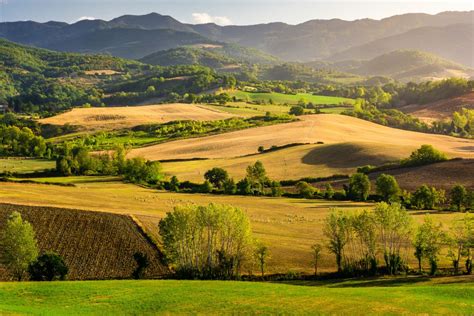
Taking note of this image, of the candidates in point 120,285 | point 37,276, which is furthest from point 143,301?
point 37,276

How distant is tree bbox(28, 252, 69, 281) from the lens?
55031mm

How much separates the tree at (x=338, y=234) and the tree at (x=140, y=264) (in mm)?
22590

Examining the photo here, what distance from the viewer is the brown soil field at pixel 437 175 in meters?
104

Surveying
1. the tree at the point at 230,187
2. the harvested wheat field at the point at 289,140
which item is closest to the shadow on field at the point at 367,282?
the tree at the point at 230,187

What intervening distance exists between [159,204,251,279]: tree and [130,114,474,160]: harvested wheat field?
88588mm

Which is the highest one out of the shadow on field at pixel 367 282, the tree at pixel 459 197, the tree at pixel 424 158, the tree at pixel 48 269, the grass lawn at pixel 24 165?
the tree at pixel 424 158

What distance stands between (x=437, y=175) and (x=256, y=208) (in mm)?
43137

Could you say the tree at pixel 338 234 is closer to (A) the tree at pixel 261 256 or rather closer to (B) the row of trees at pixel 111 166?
(A) the tree at pixel 261 256

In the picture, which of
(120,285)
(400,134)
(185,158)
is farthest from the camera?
(400,134)

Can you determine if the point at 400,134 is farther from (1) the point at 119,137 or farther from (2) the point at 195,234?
(2) the point at 195,234

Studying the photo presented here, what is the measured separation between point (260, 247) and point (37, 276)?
2533cm

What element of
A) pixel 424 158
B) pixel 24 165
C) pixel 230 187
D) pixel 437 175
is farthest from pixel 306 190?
pixel 24 165

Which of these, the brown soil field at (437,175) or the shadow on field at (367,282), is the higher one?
the brown soil field at (437,175)

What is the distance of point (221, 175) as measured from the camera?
118m
